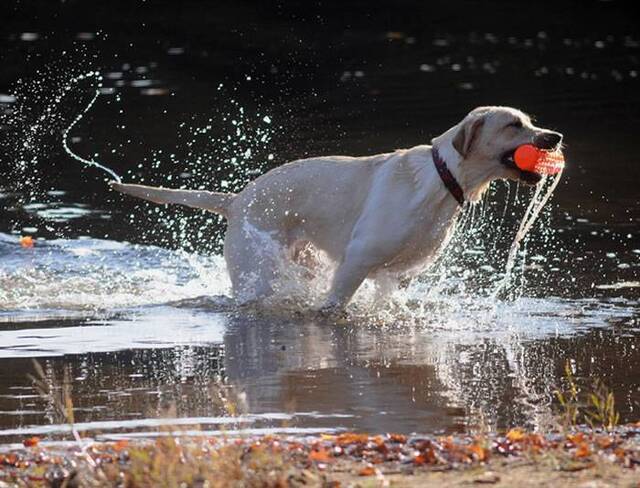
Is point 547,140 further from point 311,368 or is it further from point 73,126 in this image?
point 73,126

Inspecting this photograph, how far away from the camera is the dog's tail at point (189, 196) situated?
32.1ft

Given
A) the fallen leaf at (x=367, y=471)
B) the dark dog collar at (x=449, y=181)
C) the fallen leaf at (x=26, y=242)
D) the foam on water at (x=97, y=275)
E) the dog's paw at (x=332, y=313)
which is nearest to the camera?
the fallen leaf at (x=367, y=471)

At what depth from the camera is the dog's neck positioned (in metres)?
8.78

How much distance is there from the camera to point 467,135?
8.68m

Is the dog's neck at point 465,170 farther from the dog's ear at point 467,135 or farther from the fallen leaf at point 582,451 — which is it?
the fallen leaf at point 582,451

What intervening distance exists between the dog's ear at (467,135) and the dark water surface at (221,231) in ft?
3.47

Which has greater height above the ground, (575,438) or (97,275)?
(97,275)

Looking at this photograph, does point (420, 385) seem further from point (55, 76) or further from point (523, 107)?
point (55, 76)

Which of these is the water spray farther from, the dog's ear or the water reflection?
the dog's ear

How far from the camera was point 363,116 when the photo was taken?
1786 centimetres

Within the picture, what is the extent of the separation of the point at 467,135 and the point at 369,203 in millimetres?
809

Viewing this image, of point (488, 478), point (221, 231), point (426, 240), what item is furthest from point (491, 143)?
point (221, 231)

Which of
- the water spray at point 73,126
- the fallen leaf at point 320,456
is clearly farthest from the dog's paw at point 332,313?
the water spray at point 73,126

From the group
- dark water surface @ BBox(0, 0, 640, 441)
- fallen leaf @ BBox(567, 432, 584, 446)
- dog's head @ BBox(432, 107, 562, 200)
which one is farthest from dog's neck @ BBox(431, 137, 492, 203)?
fallen leaf @ BBox(567, 432, 584, 446)
